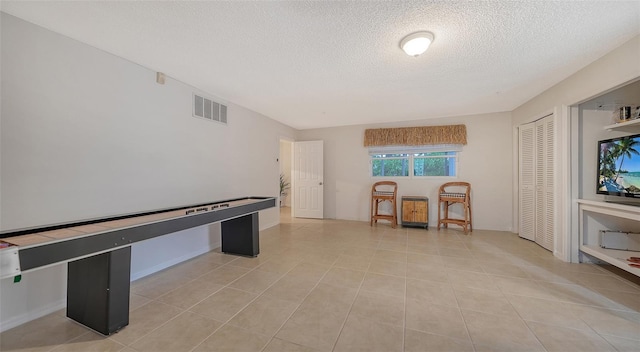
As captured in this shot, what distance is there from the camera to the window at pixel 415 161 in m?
5.04

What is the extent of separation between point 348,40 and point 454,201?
398 cm

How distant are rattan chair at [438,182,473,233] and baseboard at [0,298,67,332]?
18.3 ft

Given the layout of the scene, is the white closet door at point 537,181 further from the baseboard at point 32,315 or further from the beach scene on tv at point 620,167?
the baseboard at point 32,315

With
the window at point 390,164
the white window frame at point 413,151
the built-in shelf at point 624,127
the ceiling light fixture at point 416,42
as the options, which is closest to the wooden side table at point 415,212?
the white window frame at point 413,151

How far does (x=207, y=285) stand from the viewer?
2424mm

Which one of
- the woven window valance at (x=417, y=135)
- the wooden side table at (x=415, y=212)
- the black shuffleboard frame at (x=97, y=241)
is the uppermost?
the woven window valance at (x=417, y=135)

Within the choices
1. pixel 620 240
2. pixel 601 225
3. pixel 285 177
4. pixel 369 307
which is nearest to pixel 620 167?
pixel 601 225

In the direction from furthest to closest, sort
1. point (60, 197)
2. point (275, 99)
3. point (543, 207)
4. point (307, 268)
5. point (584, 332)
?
1. point (275, 99)
2. point (543, 207)
3. point (307, 268)
4. point (60, 197)
5. point (584, 332)

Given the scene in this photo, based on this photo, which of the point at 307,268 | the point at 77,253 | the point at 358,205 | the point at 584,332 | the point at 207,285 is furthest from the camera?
the point at 358,205

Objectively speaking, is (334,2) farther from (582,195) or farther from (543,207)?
(543,207)

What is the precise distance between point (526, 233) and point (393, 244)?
2.45 metres

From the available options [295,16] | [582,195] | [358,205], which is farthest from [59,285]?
[582,195]

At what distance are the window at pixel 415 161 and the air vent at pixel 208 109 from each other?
11.4 feet

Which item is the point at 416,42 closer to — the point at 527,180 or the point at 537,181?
the point at 537,181
